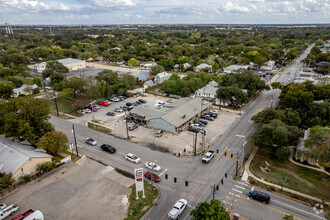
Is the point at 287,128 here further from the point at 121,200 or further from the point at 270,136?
the point at 121,200

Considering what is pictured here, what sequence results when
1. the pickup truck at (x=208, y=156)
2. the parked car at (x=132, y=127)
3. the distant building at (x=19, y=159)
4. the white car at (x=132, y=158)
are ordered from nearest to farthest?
the distant building at (x=19, y=159) → the pickup truck at (x=208, y=156) → the white car at (x=132, y=158) → the parked car at (x=132, y=127)

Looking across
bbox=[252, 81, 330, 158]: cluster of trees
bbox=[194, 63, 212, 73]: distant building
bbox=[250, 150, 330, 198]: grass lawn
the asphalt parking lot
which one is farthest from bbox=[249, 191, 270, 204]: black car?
bbox=[194, 63, 212, 73]: distant building

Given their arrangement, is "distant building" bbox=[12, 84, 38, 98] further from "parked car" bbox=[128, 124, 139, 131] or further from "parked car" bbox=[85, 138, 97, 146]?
"parked car" bbox=[128, 124, 139, 131]

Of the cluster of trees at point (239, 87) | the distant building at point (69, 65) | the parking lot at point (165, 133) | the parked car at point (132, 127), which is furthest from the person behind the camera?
the distant building at point (69, 65)

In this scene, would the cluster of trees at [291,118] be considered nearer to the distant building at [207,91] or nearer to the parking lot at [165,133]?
the parking lot at [165,133]

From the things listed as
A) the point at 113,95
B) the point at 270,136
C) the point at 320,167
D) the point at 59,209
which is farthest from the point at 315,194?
the point at 113,95

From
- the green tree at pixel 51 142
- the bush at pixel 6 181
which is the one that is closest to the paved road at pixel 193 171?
the green tree at pixel 51 142

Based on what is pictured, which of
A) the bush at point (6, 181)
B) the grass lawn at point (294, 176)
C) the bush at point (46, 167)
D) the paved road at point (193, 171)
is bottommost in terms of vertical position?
the grass lawn at point (294, 176)
